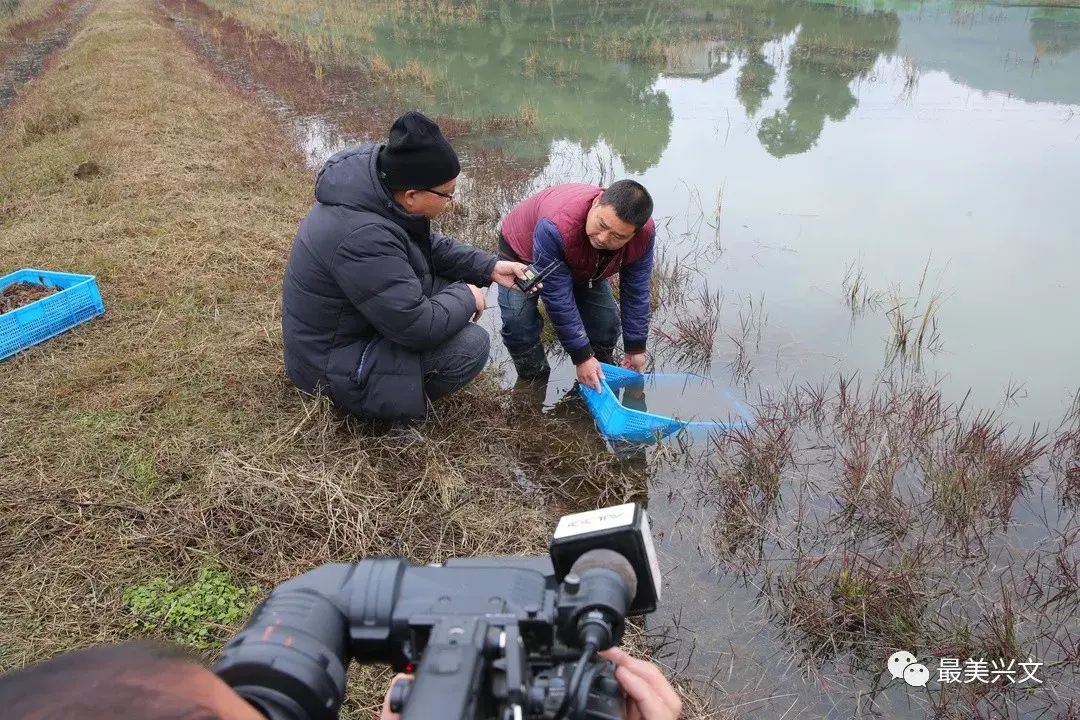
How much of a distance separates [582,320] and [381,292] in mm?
1508

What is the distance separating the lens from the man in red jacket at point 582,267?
3098 mm

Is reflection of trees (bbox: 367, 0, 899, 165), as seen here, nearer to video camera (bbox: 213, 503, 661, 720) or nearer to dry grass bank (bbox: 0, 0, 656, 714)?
dry grass bank (bbox: 0, 0, 656, 714)

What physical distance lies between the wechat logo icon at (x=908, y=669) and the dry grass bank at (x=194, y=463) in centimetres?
124

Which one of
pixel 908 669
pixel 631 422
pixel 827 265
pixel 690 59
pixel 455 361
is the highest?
pixel 690 59

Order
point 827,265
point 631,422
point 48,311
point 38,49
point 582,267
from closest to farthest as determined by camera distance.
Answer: point 631,422 < point 582,267 < point 48,311 < point 827,265 < point 38,49

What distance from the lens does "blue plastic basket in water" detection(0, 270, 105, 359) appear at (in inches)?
135

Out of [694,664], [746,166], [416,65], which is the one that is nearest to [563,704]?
[694,664]

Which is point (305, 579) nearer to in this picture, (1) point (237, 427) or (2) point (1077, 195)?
(1) point (237, 427)

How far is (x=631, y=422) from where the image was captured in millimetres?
3271

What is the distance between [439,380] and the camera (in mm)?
3131

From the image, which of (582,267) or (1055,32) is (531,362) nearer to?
(582,267)

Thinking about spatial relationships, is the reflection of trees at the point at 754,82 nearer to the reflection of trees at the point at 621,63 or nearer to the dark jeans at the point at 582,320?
the reflection of trees at the point at 621,63

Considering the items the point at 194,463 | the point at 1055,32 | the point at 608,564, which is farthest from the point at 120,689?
the point at 1055,32

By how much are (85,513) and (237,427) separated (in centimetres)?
67
